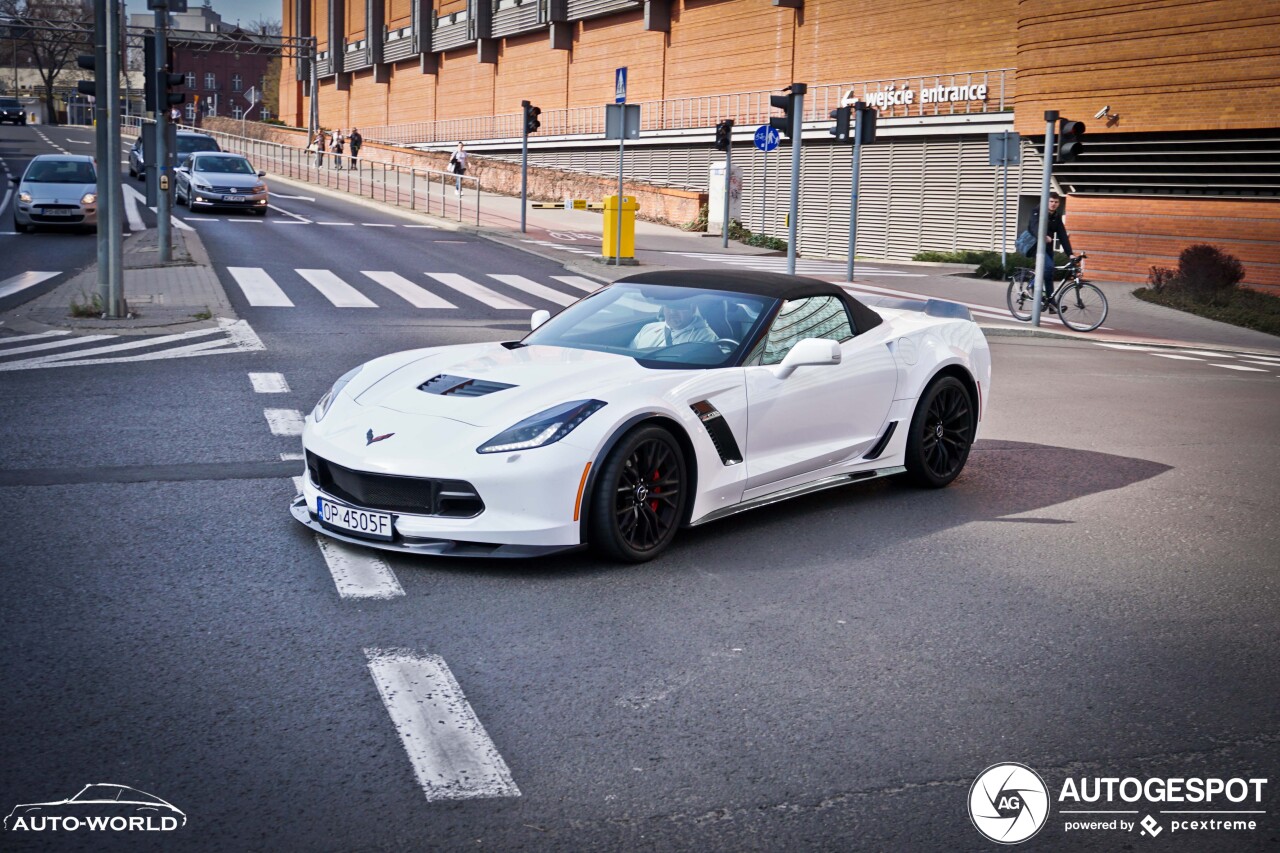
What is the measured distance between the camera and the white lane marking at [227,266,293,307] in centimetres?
1792

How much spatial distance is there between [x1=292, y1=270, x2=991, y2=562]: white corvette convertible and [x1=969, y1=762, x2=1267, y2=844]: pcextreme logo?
8.05 feet

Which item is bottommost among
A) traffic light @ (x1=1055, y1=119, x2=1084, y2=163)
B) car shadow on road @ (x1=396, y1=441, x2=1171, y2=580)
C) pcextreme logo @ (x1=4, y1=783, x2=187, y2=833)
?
car shadow on road @ (x1=396, y1=441, x2=1171, y2=580)

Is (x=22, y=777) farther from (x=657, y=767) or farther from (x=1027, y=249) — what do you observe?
(x=1027, y=249)

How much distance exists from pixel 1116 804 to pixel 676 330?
378 cm

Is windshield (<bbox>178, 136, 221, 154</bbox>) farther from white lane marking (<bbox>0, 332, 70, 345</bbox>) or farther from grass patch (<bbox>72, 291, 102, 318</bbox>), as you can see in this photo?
white lane marking (<bbox>0, 332, 70, 345</bbox>)

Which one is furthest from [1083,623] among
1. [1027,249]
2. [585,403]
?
[1027,249]

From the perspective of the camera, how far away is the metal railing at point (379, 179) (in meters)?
42.5

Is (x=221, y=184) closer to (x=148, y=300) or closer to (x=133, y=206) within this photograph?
(x=133, y=206)

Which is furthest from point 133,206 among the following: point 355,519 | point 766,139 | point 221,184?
point 355,519

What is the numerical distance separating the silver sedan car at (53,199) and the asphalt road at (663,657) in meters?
20.7

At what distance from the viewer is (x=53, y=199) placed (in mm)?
27438

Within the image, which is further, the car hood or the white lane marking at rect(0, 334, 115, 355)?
the white lane marking at rect(0, 334, 115, 355)

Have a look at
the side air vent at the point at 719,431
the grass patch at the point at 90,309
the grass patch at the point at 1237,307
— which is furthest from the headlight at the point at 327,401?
the grass patch at the point at 1237,307

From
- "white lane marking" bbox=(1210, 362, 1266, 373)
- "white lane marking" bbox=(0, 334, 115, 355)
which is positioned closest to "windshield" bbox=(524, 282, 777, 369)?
"white lane marking" bbox=(0, 334, 115, 355)
